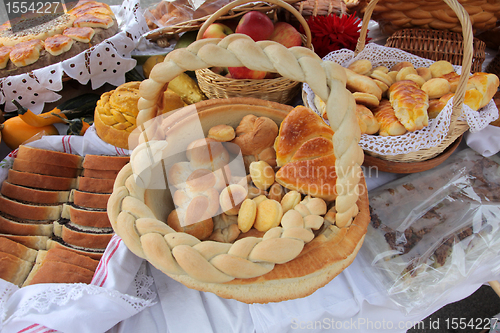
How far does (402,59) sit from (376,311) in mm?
1201

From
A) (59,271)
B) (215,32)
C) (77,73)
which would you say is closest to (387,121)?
(215,32)

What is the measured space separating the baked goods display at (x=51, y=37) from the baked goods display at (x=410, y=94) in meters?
1.33

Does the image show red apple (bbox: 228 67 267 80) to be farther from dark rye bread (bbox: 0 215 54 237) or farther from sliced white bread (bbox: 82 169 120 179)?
dark rye bread (bbox: 0 215 54 237)

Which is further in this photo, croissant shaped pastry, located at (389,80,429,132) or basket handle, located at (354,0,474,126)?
croissant shaped pastry, located at (389,80,429,132)

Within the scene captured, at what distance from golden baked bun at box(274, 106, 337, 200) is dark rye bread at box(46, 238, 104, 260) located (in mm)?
631

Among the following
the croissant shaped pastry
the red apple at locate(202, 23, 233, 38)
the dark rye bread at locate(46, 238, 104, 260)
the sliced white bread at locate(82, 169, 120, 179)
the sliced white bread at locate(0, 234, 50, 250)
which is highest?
the red apple at locate(202, 23, 233, 38)

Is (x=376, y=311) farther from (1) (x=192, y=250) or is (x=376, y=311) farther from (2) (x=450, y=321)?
(2) (x=450, y=321)

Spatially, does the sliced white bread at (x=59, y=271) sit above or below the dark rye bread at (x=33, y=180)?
below

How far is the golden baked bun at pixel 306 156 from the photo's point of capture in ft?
2.66

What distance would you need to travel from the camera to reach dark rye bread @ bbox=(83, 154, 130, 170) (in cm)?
106

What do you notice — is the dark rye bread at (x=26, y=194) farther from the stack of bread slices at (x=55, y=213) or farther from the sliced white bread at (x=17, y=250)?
the sliced white bread at (x=17, y=250)

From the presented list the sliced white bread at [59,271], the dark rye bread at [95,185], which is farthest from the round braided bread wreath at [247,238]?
the dark rye bread at [95,185]

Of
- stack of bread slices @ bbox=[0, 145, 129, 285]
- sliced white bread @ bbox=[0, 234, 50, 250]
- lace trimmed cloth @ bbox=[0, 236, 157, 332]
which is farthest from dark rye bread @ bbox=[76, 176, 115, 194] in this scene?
lace trimmed cloth @ bbox=[0, 236, 157, 332]

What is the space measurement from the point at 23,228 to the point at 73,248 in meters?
0.21
